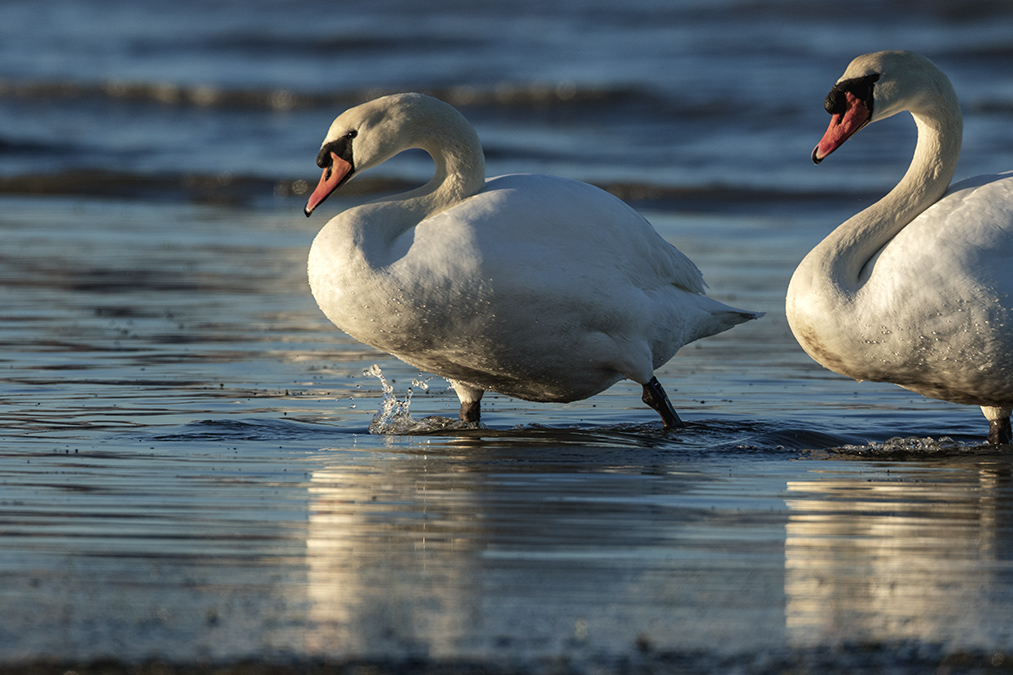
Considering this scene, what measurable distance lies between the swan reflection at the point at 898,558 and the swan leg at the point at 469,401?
1.75 metres

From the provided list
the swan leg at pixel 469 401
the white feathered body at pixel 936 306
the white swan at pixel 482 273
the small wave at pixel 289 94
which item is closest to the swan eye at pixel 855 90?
the white feathered body at pixel 936 306

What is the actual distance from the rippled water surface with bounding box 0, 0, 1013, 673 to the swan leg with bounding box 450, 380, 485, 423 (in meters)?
0.12

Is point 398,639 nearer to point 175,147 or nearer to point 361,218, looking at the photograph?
point 361,218

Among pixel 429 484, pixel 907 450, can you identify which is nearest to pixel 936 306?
pixel 907 450

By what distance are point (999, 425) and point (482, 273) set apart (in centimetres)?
215

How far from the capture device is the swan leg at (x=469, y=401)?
6.36 meters

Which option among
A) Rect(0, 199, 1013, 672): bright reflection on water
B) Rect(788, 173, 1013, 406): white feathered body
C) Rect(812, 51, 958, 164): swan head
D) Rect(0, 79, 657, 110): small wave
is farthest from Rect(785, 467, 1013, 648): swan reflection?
Rect(0, 79, 657, 110): small wave

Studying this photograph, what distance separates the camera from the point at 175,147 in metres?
19.5

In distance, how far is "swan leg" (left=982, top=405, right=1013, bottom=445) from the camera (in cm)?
599

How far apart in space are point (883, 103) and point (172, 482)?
3.08 metres

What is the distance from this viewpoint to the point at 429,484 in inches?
194

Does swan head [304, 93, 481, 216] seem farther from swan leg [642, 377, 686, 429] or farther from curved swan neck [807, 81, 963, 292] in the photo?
curved swan neck [807, 81, 963, 292]

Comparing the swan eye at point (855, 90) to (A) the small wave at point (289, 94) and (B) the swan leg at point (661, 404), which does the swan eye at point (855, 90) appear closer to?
(B) the swan leg at point (661, 404)

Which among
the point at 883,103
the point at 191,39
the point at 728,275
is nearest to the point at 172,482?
the point at 883,103
